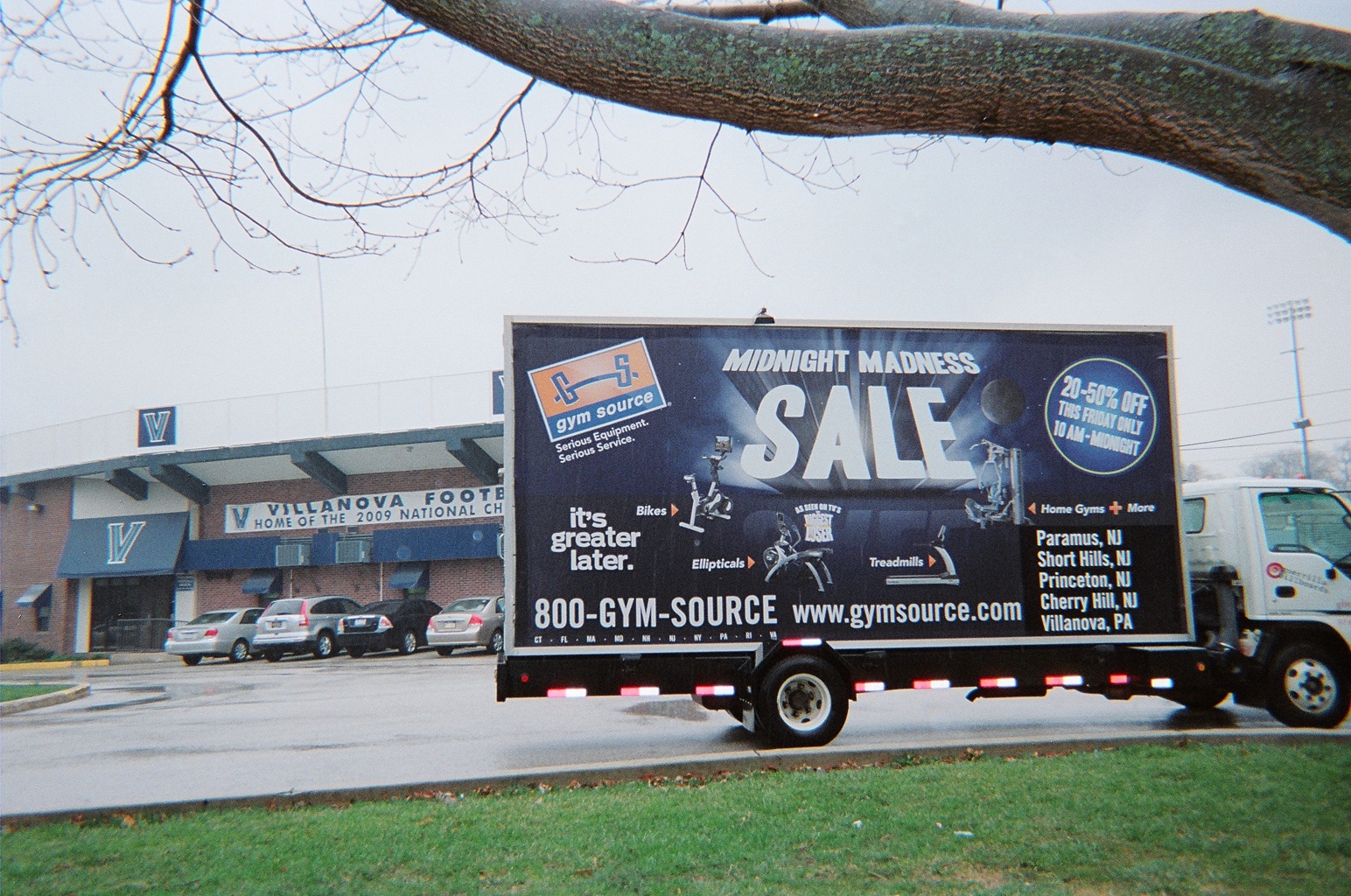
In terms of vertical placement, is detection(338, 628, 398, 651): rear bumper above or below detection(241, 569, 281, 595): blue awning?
below

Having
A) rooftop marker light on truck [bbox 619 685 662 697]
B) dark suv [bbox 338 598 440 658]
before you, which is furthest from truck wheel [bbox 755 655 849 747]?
dark suv [bbox 338 598 440 658]

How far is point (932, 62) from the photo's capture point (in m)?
3.72

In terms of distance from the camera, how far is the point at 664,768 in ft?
24.3

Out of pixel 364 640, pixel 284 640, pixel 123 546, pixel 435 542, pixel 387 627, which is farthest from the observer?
pixel 123 546

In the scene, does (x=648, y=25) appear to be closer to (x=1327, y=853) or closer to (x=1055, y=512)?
(x=1327, y=853)

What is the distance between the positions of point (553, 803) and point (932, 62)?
5053mm

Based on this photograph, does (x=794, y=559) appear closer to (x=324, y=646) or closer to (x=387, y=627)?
(x=387, y=627)

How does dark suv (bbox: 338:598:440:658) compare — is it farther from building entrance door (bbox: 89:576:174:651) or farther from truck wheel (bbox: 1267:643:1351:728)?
truck wheel (bbox: 1267:643:1351:728)

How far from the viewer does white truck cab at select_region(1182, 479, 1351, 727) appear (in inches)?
363

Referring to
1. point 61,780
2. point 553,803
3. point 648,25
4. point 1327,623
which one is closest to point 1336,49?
point 648,25

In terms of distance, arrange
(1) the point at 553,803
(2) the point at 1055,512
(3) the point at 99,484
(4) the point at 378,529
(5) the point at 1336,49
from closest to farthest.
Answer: (5) the point at 1336,49, (1) the point at 553,803, (2) the point at 1055,512, (4) the point at 378,529, (3) the point at 99,484

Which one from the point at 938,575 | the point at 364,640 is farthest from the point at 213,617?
the point at 938,575

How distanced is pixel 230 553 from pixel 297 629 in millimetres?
8614

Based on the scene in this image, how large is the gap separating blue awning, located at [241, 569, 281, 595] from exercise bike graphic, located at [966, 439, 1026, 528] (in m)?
27.0
